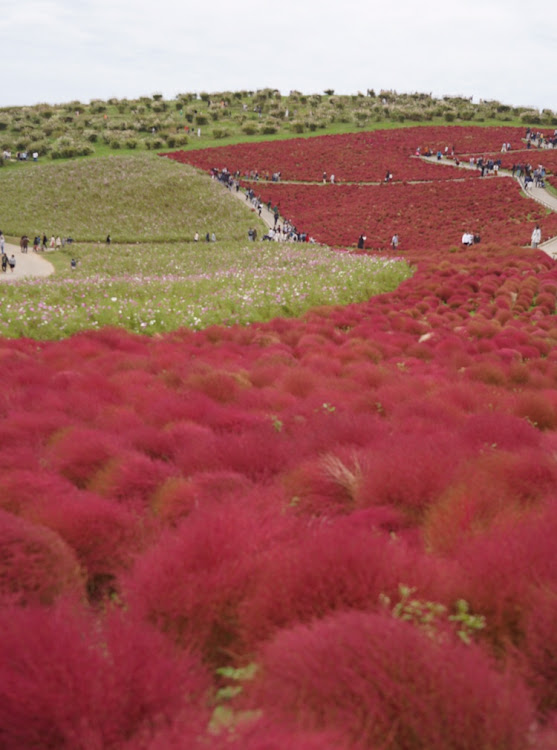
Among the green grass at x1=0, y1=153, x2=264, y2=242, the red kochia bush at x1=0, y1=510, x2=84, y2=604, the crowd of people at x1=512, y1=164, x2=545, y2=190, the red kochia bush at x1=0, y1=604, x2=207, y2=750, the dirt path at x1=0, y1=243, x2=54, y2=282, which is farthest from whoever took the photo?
the crowd of people at x1=512, y1=164, x2=545, y2=190

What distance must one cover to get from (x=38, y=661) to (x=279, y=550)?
1.07 m

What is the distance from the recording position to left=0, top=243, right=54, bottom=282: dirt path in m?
27.6

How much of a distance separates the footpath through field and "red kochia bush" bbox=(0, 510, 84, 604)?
24.4m

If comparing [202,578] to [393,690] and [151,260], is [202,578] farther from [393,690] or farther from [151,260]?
[151,260]

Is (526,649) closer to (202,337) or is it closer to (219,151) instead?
(202,337)

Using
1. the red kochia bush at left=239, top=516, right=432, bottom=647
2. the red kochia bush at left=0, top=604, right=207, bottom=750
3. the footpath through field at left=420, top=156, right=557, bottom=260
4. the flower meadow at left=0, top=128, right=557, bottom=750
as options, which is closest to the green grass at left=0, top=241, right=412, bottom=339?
the flower meadow at left=0, top=128, right=557, bottom=750

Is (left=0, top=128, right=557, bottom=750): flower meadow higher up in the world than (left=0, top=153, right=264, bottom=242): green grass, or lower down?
lower down

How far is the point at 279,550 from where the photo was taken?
2539 millimetres

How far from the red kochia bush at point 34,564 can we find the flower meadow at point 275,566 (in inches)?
0.4

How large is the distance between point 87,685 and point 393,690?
95 centimetres

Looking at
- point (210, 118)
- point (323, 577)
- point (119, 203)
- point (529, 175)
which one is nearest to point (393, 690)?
point (323, 577)

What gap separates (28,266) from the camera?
101ft

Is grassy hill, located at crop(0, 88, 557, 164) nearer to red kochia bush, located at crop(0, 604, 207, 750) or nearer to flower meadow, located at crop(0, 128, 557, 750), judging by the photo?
flower meadow, located at crop(0, 128, 557, 750)

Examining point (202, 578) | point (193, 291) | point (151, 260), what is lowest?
point (193, 291)
